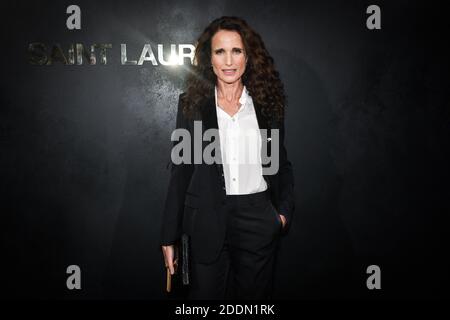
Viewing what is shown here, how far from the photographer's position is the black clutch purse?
2.27 metres

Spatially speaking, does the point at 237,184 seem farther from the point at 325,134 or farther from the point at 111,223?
the point at 111,223

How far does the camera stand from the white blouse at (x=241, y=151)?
2264 mm

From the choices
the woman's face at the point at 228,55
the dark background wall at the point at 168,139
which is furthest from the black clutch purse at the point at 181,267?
the woman's face at the point at 228,55

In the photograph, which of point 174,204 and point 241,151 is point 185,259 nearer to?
point 174,204

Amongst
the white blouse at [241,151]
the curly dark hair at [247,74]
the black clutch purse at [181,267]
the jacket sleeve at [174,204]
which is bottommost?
the black clutch purse at [181,267]

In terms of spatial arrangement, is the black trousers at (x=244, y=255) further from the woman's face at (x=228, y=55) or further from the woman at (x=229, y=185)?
the woman's face at (x=228, y=55)

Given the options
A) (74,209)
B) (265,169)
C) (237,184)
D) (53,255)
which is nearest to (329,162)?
(265,169)

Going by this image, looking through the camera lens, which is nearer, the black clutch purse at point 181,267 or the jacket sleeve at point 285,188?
the black clutch purse at point 181,267

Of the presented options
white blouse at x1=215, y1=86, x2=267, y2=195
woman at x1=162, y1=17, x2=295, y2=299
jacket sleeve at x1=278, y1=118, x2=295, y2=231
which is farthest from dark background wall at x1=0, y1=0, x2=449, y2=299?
white blouse at x1=215, y1=86, x2=267, y2=195

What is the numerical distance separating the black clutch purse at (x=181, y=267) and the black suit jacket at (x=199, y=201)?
4 cm

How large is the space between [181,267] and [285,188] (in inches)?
32.5

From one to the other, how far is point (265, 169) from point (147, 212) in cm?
114

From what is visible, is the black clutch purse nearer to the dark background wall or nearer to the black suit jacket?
the black suit jacket

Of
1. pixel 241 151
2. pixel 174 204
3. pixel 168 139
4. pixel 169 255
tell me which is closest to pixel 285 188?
pixel 241 151
